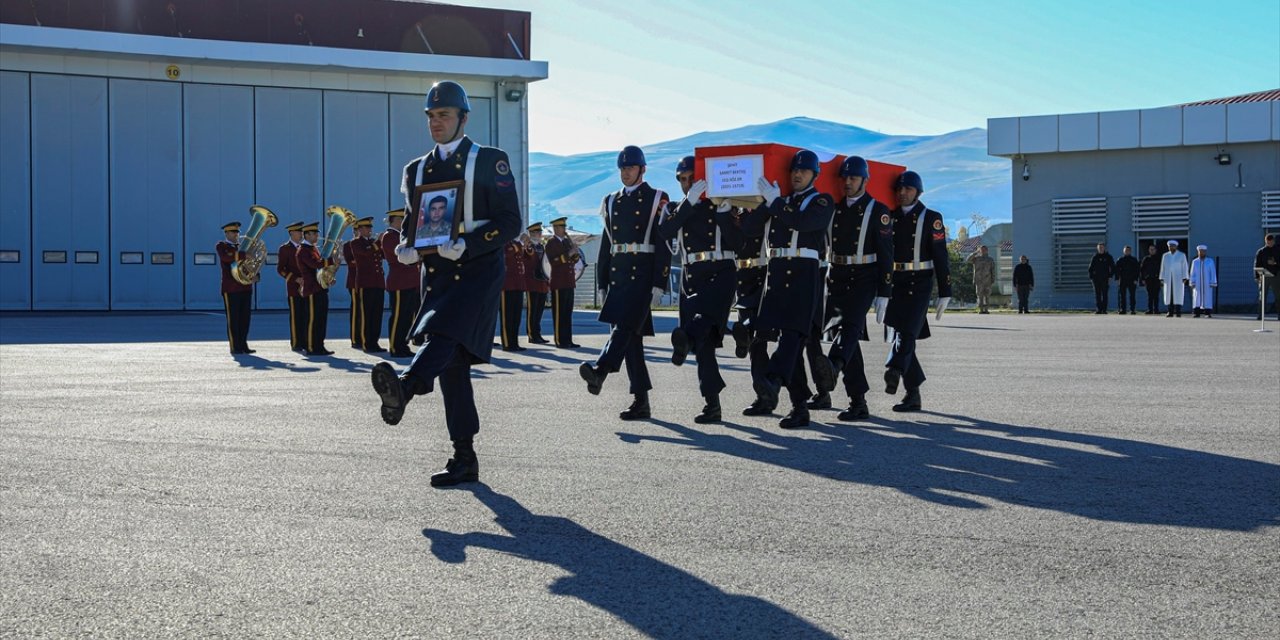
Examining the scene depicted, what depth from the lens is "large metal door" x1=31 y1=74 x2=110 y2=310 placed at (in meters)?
37.6

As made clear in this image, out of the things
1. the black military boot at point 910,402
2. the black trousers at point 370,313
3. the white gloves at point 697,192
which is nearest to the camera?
the white gloves at point 697,192

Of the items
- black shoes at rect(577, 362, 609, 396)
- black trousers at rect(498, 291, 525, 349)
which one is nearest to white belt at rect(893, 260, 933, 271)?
black shoes at rect(577, 362, 609, 396)

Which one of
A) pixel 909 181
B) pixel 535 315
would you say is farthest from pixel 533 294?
pixel 909 181

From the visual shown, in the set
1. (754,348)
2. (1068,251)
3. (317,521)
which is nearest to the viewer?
(317,521)

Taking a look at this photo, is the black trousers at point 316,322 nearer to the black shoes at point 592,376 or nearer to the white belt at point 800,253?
the black shoes at point 592,376

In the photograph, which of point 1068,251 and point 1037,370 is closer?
point 1037,370

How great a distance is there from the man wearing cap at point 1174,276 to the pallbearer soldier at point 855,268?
26662 millimetres

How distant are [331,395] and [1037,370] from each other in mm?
7475

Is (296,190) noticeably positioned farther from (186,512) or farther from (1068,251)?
(186,512)

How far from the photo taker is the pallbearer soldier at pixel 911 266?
10547 mm

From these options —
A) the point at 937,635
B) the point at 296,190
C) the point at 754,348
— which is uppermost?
the point at 296,190

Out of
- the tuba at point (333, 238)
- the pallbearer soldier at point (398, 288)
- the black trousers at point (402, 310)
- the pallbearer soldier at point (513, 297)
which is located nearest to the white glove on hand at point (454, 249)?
the pallbearer soldier at point (398, 288)

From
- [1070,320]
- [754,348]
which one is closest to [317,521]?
[754,348]

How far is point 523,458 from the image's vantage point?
25.7 ft
